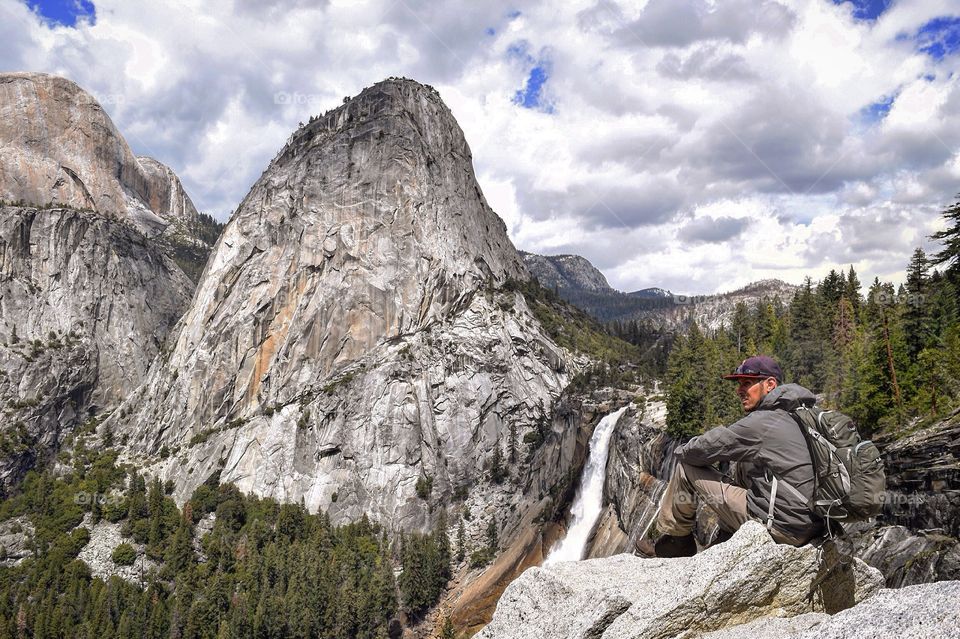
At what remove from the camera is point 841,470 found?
19.7 ft

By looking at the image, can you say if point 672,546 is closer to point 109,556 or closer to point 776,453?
point 776,453

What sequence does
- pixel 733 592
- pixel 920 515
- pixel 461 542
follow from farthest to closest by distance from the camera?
pixel 461 542 < pixel 920 515 < pixel 733 592

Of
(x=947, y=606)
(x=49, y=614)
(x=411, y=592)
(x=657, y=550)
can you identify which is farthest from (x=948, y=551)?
(x=49, y=614)

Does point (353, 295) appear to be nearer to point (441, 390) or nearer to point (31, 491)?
point (441, 390)

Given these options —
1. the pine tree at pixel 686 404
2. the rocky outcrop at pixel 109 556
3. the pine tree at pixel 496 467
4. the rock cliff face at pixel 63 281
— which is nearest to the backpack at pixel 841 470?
the pine tree at pixel 686 404

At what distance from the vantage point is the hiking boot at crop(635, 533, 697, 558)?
771cm

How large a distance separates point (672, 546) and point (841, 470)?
2585mm

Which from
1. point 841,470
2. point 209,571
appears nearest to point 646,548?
point 841,470

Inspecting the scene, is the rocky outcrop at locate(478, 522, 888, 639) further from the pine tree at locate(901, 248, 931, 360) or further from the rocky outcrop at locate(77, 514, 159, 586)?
the rocky outcrop at locate(77, 514, 159, 586)

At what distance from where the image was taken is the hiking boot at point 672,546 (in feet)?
25.3

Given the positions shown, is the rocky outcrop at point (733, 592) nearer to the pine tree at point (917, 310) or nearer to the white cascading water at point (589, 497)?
the pine tree at point (917, 310)

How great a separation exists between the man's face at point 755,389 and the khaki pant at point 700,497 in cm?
97

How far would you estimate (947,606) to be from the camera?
4668mm

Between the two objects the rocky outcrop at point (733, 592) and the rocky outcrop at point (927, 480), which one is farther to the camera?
the rocky outcrop at point (927, 480)
